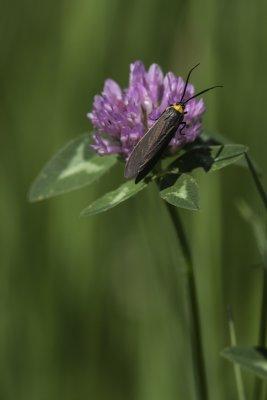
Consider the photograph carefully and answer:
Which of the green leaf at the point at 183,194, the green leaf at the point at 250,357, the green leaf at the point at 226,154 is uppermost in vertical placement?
the green leaf at the point at 226,154

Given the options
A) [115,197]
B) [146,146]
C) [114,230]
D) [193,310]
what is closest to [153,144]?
[146,146]

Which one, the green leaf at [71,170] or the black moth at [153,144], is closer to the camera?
the black moth at [153,144]

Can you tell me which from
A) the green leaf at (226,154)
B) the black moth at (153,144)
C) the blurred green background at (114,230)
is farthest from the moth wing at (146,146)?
the blurred green background at (114,230)

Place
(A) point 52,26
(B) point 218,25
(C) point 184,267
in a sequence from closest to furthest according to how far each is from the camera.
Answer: (C) point 184,267 < (B) point 218,25 < (A) point 52,26

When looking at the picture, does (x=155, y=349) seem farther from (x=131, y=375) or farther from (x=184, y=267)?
(x=184, y=267)

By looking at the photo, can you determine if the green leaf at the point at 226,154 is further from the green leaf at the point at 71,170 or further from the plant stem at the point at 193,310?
the green leaf at the point at 71,170

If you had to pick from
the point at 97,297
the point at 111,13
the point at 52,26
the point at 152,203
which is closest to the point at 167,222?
the point at 152,203
